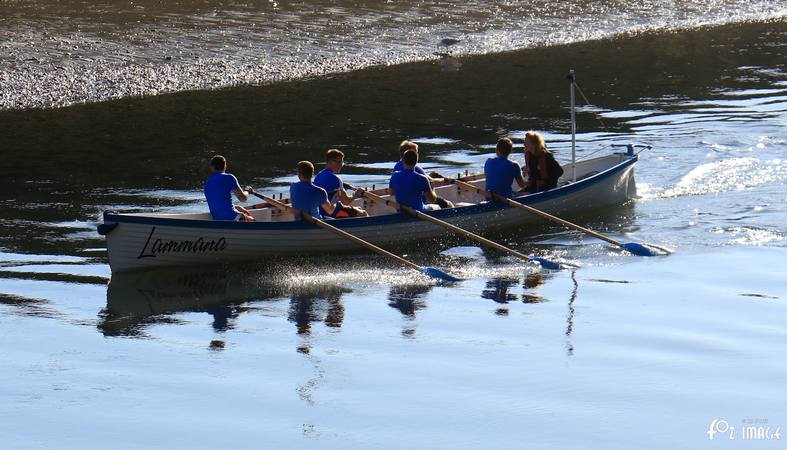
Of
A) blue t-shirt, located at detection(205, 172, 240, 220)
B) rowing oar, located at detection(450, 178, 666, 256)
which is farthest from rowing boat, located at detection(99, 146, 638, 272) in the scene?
blue t-shirt, located at detection(205, 172, 240, 220)

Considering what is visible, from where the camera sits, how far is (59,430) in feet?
40.7

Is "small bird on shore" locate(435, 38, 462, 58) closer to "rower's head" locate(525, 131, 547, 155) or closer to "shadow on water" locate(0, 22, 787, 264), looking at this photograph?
"shadow on water" locate(0, 22, 787, 264)

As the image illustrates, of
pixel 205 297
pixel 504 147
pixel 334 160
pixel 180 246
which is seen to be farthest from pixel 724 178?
pixel 205 297

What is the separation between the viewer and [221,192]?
19047mm

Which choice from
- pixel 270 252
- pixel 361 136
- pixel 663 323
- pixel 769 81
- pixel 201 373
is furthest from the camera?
pixel 769 81

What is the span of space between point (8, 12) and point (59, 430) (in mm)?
26886

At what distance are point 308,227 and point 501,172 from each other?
12.8 feet

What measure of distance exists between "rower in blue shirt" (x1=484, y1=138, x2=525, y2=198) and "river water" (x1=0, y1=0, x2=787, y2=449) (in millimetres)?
854

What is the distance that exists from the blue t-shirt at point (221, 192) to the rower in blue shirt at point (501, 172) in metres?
4.78

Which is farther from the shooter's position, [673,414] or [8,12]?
[8,12]

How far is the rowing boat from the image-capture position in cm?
1839

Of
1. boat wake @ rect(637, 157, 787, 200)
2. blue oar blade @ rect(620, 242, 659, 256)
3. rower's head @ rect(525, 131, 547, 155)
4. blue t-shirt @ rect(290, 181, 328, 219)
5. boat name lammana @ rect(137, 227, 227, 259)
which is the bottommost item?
blue oar blade @ rect(620, 242, 659, 256)

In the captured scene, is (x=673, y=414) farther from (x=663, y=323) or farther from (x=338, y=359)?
(x=338, y=359)

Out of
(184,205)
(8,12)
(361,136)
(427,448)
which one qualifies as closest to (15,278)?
(184,205)
